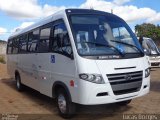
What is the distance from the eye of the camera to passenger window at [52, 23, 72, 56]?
7.11 m

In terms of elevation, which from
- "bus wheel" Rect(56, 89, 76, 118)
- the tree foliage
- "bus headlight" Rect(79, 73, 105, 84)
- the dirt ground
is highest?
the tree foliage

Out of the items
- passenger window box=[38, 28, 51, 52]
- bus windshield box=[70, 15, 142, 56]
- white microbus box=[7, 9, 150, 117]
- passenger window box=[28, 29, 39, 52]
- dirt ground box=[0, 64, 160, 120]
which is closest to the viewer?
white microbus box=[7, 9, 150, 117]

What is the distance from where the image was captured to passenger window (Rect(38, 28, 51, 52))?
834 cm

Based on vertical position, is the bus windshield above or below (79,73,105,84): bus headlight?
above

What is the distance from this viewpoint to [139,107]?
843cm

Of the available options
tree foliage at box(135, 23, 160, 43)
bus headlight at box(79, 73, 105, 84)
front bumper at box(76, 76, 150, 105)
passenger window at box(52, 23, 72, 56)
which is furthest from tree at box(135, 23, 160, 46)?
bus headlight at box(79, 73, 105, 84)

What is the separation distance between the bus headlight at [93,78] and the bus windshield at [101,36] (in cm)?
53

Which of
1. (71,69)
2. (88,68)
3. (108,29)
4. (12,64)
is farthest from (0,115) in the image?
(12,64)

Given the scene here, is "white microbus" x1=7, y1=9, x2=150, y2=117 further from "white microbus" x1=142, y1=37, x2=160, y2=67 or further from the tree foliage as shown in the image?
the tree foliage

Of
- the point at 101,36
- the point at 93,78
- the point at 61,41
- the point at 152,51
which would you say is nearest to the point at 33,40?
the point at 61,41

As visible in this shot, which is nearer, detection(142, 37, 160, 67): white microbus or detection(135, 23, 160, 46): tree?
detection(142, 37, 160, 67): white microbus

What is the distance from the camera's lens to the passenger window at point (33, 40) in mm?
9570

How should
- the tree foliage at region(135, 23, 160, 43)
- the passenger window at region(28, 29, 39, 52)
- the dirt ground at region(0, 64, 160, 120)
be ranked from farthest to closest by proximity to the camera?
1. the tree foliage at region(135, 23, 160, 43)
2. the passenger window at region(28, 29, 39, 52)
3. the dirt ground at region(0, 64, 160, 120)

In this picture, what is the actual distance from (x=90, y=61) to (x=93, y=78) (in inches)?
15.9
